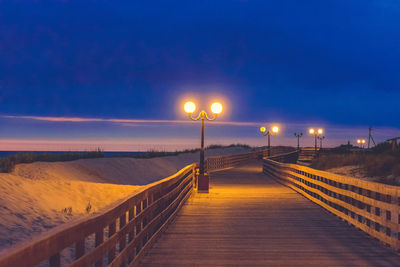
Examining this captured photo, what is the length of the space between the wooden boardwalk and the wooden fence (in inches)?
15.0

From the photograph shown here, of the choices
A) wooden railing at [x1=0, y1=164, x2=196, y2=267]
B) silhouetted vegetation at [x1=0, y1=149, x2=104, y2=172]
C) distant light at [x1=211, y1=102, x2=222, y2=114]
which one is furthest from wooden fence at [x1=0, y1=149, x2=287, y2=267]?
silhouetted vegetation at [x1=0, y1=149, x2=104, y2=172]

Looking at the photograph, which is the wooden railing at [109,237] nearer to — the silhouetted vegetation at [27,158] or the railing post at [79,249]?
the railing post at [79,249]

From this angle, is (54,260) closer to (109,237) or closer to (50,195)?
(109,237)

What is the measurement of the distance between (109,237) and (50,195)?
889 centimetres

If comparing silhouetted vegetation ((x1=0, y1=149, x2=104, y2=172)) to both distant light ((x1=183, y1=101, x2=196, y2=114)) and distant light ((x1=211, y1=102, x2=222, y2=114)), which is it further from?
distant light ((x1=211, y1=102, x2=222, y2=114))

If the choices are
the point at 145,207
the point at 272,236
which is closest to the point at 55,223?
the point at 145,207

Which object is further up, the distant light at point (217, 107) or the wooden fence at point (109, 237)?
the distant light at point (217, 107)

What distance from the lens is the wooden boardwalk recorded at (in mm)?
6559

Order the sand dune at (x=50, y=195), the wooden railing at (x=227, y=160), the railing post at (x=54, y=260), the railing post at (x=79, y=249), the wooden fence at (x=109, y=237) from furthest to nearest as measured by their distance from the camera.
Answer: the wooden railing at (x=227, y=160) < the sand dune at (x=50, y=195) < the railing post at (x=79, y=249) < the railing post at (x=54, y=260) < the wooden fence at (x=109, y=237)

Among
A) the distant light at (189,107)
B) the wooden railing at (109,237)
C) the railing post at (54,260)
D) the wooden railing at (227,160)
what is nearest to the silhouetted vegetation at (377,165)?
the wooden railing at (227,160)

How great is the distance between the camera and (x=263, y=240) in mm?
7969

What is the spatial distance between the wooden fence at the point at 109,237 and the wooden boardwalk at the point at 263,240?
0.38 metres

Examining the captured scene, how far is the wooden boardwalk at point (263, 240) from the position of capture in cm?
656

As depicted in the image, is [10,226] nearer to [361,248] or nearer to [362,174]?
Answer: [361,248]
